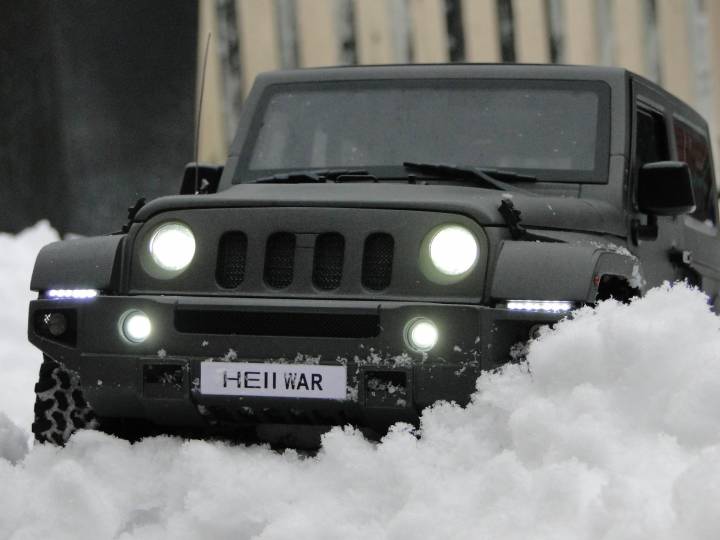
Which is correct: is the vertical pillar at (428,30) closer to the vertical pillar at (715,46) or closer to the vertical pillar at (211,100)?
the vertical pillar at (211,100)

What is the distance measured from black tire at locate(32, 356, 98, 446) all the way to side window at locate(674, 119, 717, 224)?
306 cm

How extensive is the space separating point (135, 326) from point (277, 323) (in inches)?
21.0

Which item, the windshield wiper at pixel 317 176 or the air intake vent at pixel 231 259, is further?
the windshield wiper at pixel 317 176

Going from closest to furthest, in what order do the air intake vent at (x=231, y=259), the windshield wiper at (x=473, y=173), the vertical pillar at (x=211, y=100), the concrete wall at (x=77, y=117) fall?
1. the air intake vent at (x=231, y=259)
2. the windshield wiper at (x=473, y=173)
3. the concrete wall at (x=77, y=117)
4. the vertical pillar at (x=211, y=100)

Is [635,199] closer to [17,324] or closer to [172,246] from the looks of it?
[172,246]

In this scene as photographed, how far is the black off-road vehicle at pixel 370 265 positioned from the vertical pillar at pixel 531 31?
8.87 metres

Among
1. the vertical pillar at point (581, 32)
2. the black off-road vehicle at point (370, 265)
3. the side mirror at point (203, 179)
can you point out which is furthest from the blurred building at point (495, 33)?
the black off-road vehicle at point (370, 265)

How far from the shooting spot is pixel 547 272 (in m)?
5.05

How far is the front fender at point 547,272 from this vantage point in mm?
5012

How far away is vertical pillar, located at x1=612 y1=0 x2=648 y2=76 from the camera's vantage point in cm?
1529

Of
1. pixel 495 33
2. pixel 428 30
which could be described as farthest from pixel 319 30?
pixel 495 33

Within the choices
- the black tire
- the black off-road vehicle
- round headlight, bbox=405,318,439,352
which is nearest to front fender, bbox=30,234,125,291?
the black off-road vehicle

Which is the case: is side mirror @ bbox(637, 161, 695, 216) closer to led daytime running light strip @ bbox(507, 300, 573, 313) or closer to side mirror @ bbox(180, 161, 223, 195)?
led daytime running light strip @ bbox(507, 300, 573, 313)

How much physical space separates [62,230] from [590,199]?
29.8 feet
